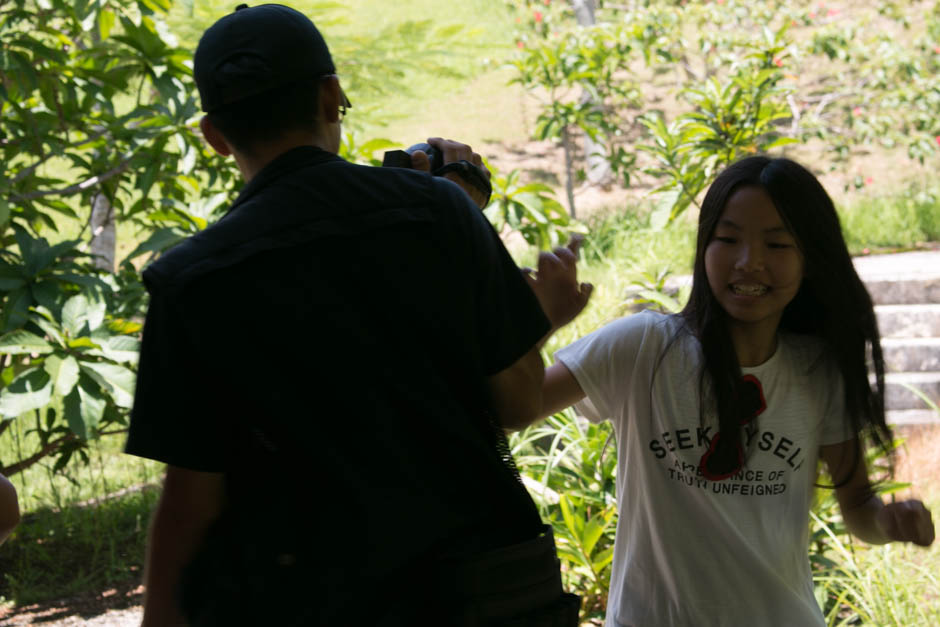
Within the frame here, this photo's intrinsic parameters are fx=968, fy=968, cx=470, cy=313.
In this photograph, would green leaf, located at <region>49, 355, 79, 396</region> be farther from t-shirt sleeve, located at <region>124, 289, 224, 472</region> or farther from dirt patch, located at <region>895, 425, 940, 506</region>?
dirt patch, located at <region>895, 425, 940, 506</region>

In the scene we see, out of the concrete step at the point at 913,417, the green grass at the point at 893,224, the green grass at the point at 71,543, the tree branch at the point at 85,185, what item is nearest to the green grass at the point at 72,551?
the green grass at the point at 71,543

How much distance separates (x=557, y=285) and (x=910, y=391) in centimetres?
428

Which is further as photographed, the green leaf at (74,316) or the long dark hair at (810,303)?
the green leaf at (74,316)

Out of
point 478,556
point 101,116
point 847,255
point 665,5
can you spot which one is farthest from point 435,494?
point 665,5

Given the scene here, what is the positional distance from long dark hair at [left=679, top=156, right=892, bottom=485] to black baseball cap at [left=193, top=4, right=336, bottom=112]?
2.83 feet

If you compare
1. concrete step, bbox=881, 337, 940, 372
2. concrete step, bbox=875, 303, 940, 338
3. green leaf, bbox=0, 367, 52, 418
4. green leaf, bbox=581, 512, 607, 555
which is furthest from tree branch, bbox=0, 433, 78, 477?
concrete step, bbox=875, 303, 940, 338

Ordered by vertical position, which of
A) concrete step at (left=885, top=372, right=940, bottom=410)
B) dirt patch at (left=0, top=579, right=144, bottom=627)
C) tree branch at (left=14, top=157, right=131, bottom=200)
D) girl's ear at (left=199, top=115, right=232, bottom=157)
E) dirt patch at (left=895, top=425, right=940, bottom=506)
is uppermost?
tree branch at (left=14, top=157, right=131, bottom=200)

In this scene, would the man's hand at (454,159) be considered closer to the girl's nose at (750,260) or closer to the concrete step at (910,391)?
the girl's nose at (750,260)

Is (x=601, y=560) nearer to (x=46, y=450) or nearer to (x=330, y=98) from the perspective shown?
(x=46, y=450)

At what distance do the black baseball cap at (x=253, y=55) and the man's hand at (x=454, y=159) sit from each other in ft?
0.76

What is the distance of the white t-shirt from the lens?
1.57 m

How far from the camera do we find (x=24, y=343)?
3.12m

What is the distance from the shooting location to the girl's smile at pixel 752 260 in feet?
5.49

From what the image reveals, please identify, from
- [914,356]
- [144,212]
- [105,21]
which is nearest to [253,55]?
[105,21]
